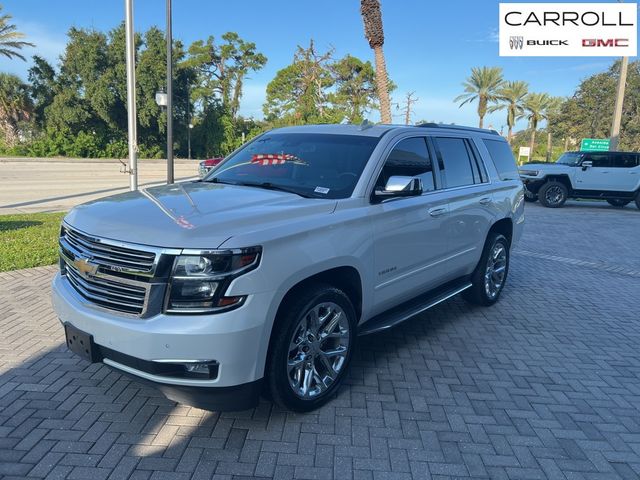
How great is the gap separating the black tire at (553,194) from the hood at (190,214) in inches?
654

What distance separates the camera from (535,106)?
149 ft

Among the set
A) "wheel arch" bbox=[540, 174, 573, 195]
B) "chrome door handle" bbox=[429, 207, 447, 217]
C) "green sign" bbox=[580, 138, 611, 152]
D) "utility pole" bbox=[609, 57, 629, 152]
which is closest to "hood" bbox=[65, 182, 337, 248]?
"chrome door handle" bbox=[429, 207, 447, 217]

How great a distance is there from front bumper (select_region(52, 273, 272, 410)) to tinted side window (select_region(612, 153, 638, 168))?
718 inches

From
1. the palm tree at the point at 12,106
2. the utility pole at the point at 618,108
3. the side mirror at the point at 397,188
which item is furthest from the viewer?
the palm tree at the point at 12,106

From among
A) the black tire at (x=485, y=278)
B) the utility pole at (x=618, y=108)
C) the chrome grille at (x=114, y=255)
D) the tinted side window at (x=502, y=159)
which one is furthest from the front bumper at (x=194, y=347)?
the utility pole at (x=618, y=108)

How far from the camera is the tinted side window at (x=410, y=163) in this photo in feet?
12.5

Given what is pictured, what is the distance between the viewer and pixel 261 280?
8.61ft

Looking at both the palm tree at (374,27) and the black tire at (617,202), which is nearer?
the palm tree at (374,27)

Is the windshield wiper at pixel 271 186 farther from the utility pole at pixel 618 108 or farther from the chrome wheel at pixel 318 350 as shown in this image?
the utility pole at pixel 618 108

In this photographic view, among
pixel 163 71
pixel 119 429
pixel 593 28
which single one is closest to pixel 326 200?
pixel 119 429

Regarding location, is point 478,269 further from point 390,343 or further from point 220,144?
point 220,144

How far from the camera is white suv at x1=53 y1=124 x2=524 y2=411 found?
8.38ft

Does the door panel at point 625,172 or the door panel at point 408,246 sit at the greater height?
the door panel at point 625,172

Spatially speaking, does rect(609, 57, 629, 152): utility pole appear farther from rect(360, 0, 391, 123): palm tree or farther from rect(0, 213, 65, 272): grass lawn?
rect(0, 213, 65, 272): grass lawn
